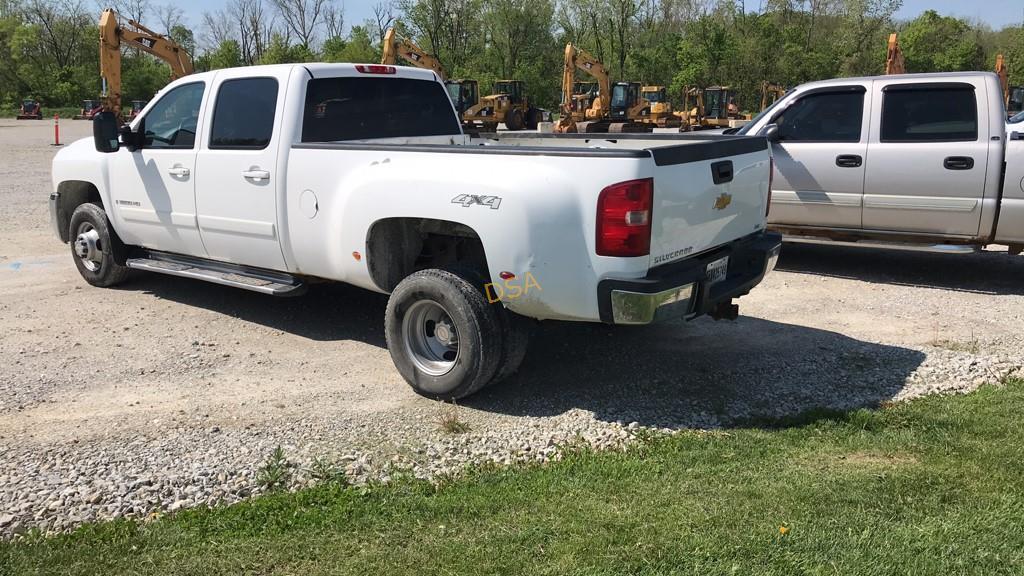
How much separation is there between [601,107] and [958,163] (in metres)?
26.1

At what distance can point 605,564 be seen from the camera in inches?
131

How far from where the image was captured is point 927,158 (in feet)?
26.5

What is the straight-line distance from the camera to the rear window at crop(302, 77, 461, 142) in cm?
617

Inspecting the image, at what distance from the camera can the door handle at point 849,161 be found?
8.39 metres

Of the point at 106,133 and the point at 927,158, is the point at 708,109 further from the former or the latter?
the point at 106,133

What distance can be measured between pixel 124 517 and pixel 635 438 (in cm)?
252

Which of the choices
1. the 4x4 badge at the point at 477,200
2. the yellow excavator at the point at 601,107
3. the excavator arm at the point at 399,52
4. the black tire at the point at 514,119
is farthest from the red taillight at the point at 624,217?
the black tire at the point at 514,119

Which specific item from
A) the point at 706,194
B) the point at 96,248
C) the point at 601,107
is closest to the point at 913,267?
the point at 706,194

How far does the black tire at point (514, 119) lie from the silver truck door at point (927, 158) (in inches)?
1052

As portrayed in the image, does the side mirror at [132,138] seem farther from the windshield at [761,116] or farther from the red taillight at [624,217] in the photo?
the windshield at [761,116]

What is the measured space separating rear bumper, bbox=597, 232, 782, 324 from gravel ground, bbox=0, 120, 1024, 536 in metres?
0.64

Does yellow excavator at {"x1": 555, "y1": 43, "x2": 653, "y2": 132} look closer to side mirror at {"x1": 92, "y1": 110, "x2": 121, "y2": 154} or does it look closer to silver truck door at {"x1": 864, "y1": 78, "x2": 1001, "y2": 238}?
silver truck door at {"x1": 864, "y1": 78, "x2": 1001, "y2": 238}

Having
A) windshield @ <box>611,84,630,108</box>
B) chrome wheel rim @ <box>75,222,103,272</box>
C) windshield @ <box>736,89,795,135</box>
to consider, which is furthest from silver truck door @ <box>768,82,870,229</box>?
windshield @ <box>611,84,630,108</box>

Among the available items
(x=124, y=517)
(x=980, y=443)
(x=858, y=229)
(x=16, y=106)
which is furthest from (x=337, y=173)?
(x=16, y=106)
